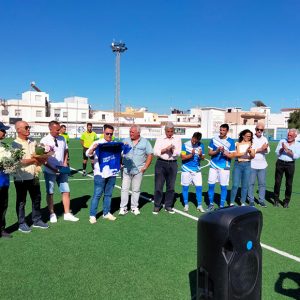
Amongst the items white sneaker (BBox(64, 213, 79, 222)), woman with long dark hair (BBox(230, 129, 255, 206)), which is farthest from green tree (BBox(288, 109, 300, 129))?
white sneaker (BBox(64, 213, 79, 222))

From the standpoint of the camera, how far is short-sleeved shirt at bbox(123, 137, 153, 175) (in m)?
6.50

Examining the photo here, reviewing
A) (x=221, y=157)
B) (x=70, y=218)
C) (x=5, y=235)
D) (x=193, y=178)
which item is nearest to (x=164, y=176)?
(x=193, y=178)

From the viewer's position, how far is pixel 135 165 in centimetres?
651

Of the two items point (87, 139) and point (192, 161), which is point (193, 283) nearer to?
point (192, 161)

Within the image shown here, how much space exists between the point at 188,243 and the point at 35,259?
228 centimetres

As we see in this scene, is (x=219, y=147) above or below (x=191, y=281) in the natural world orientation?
above

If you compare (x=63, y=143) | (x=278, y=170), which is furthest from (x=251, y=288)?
(x=278, y=170)

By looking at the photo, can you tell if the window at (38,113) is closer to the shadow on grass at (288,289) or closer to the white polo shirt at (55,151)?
the white polo shirt at (55,151)

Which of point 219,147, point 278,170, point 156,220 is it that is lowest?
point 156,220

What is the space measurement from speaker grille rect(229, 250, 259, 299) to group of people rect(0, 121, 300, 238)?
3795 millimetres

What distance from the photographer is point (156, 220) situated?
6238 millimetres

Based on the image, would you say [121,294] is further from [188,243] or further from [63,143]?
[63,143]

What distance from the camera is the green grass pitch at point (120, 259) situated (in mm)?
3529

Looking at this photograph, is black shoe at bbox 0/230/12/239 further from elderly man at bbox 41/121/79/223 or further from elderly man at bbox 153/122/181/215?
elderly man at bbox 153/122/181/215
